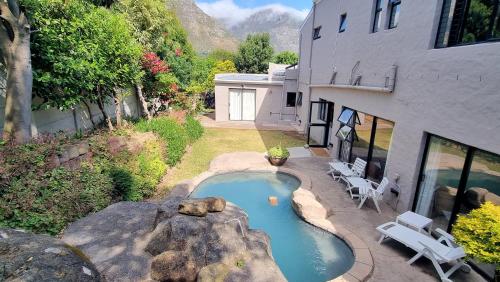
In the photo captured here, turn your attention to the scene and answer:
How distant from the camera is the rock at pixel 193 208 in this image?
18.4 feet

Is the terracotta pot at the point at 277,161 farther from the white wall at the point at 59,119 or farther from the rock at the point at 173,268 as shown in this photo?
the white wall at the point at 59,119

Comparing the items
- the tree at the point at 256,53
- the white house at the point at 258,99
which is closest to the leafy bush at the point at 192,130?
the white house at the point at 258,99

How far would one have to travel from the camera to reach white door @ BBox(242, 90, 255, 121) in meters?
21.0

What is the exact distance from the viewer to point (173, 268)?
15.1 feet

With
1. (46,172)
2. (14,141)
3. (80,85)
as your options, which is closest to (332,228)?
(46,172)

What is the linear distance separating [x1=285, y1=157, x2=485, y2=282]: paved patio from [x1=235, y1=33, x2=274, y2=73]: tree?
29705mm

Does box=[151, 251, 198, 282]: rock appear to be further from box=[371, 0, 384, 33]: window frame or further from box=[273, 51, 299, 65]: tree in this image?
box=[273, 51, 299, 65]: tree

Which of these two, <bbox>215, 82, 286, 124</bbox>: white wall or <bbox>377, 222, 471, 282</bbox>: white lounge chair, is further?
<bbox>215, 82, 286, 124</bbox>: white wall

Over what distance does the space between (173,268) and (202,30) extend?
122m

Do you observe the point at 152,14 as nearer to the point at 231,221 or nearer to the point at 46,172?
the point at 46,172

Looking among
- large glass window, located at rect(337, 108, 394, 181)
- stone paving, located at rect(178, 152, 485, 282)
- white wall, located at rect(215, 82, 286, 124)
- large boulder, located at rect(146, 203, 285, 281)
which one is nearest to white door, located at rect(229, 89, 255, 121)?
white wall, located at rect(215, 82, 286, 124)

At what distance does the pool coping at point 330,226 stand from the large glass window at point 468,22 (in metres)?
5.21

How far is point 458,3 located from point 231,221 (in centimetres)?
722

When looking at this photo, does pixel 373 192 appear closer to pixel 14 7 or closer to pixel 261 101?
pixel 14 7
